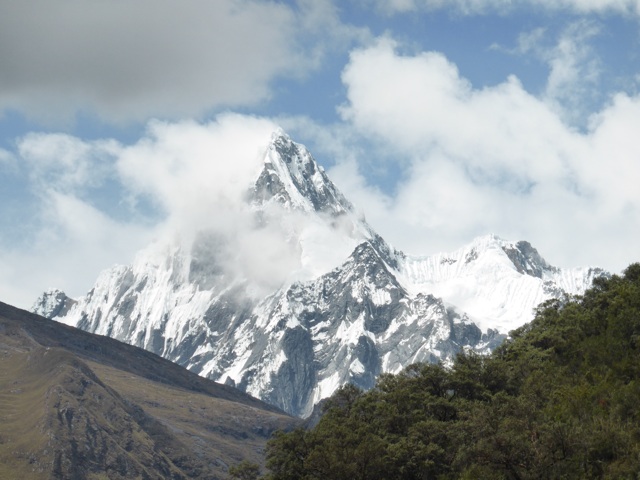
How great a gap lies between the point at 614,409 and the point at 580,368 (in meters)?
35.6

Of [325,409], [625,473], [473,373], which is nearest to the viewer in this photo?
[625,473]

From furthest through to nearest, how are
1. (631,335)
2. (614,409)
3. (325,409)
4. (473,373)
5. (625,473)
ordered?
(325,409)
(473,373)
(631,335)
(614,409)
(625,473)

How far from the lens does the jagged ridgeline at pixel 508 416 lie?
93500 millimetres

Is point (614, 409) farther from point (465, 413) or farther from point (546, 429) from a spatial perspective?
point (465, 413)

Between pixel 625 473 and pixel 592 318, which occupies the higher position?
pixel 592 318

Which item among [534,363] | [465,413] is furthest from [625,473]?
[534,363]

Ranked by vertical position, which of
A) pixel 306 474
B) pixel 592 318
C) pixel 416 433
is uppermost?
pixel 592 318

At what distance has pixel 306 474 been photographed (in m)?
122

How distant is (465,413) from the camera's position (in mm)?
119312

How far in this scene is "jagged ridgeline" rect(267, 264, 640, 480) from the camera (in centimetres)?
9350

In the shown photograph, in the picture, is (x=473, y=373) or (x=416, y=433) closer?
(x=416, y=433)

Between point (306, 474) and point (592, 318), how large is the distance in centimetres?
5852

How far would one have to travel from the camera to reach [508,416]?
103 meters

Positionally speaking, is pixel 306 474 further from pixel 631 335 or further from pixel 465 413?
pixel 631 335
